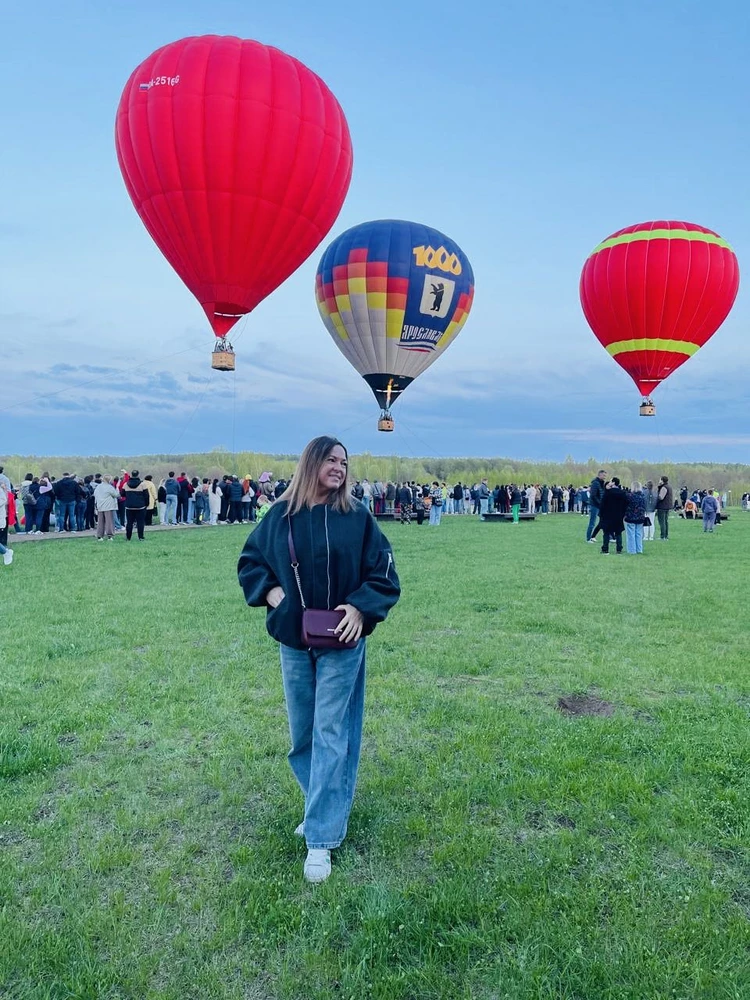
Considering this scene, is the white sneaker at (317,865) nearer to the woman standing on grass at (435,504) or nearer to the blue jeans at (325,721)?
the blue jeans at (325,721)

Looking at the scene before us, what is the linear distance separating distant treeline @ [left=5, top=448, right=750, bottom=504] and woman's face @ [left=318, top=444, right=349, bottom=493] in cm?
5304

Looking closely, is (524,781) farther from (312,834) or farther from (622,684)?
(622,684)

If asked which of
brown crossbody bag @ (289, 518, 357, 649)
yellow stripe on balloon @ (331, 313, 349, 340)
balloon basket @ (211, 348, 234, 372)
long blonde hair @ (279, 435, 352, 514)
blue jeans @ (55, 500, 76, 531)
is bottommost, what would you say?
blue jeans @ (55, 500, 76, 531)

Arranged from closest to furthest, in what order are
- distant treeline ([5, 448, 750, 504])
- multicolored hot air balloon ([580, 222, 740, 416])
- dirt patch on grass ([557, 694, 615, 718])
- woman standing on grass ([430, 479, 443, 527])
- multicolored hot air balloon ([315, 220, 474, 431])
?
1. dirt patch on grass ([557, 694, 615, 718])
2. multicolored hot air balloon ([580, 222, 740, 416])
3. multicolored hot air balloon ([315, 220, 474, 431])
4. woman standing on grass ([430, 479, 443, 527])
5. distant treeline ([5, 448, 750, 504])

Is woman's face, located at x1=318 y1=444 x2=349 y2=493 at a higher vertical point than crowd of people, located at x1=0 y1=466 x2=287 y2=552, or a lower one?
higher

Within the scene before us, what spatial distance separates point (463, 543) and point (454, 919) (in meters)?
14.6

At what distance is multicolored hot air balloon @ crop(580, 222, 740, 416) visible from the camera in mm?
20828

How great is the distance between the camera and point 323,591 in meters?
2.96

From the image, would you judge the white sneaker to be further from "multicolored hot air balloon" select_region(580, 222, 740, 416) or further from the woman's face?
"multicolored hot air balloon" select_region(580, 222, 740, 416)

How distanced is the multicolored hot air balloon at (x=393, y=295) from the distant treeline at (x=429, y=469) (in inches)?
1300

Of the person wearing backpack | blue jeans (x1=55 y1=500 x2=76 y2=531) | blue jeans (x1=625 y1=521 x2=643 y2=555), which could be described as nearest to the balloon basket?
blue jeans (x1=55 y1=500 x2=76 y2=531)

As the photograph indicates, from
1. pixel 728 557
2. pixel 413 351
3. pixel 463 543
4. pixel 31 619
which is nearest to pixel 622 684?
pixel 31 619

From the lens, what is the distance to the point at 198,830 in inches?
128

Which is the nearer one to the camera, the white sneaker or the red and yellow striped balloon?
the white sneaker
